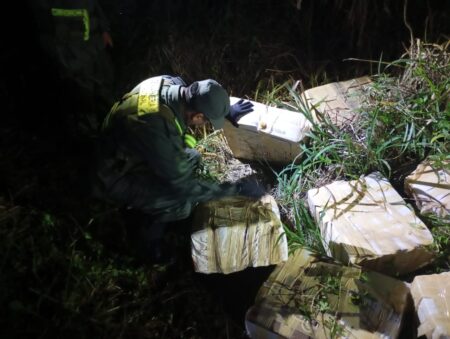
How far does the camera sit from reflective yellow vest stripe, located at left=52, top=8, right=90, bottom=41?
2516 mm

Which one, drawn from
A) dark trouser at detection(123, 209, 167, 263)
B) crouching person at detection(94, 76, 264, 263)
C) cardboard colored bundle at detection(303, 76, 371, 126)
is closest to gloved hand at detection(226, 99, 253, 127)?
crouching person at detection(94, 76, 264, 263)

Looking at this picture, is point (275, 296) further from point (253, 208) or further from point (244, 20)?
point (244, 20)

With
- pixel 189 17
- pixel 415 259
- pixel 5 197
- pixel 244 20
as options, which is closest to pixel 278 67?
pixel 244 20

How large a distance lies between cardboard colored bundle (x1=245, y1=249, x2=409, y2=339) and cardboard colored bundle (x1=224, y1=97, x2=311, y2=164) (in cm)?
91

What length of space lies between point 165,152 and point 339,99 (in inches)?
55.9

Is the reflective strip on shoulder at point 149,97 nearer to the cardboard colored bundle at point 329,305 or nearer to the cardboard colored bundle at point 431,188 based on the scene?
the cardboard colored bundle at point 329,305

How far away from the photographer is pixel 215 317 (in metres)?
2.35

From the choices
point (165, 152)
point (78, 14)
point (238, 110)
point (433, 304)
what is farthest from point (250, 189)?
point (78, 14)

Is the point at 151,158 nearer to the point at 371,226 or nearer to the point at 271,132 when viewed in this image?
the point at 271,132

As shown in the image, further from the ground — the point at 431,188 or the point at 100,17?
the point at 100,17

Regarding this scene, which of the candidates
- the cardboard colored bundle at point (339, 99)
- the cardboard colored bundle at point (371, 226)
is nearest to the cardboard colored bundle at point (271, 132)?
the cardboard colored bundle at point (339, 99)

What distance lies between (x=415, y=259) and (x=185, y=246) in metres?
1.37

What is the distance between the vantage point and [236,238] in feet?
7.63

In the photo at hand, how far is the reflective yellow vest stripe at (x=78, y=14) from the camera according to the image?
2.52m
